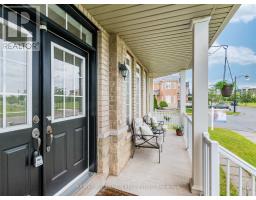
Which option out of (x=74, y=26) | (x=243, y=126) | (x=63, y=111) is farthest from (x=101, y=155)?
(x=243, y=126)

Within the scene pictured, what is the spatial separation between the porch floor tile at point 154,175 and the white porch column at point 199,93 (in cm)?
35

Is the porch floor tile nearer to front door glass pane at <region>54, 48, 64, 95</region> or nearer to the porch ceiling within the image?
front door glass pane at <region>54, 48, 64, 95</region>

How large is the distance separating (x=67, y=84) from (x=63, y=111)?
36 centimetres

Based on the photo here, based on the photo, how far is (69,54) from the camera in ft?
7.61

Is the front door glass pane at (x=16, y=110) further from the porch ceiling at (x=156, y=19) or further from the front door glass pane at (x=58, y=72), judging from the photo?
the porch ceiling at (x=156, y=19)

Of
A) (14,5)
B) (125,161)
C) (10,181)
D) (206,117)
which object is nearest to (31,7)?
(14,5)

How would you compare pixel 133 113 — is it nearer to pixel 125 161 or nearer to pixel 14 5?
pixel 125 161

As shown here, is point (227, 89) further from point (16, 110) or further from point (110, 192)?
point (16, 110)

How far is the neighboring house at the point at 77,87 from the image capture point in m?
1.57

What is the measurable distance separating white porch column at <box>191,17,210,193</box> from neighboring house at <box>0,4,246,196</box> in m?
0.01

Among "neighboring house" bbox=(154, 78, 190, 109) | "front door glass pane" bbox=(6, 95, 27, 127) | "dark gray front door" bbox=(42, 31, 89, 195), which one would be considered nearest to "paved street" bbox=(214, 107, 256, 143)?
"dark gray front door" bbox=(42, 31, 89, 195)

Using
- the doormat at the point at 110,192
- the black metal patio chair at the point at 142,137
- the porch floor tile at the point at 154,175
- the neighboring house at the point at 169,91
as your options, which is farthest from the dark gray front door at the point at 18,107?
the neighboring house at the point at 169,91

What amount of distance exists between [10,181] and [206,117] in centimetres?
235

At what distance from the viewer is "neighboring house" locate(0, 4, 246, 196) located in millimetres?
1568
